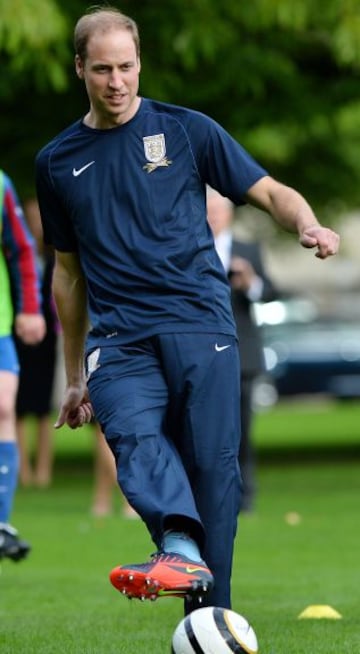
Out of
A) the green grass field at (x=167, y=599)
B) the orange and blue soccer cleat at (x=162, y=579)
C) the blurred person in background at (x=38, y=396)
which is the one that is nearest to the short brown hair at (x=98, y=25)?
the orange and blue soccer cleat at (x=162, y=579)

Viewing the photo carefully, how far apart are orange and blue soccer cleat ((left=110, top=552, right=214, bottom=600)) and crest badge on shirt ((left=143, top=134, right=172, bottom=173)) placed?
142 cm

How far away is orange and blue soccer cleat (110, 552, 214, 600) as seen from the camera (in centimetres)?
593

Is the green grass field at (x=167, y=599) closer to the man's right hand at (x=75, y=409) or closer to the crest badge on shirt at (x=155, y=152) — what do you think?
the man's right hand at (x=75, y=409)

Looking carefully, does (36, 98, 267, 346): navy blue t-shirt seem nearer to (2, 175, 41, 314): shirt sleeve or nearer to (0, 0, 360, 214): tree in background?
(2, 175, 41, 314): shirt sleeve

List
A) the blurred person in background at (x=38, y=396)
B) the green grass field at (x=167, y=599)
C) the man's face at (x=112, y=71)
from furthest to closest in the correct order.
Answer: the blurred person in background at (x=38, y=396), the green grass field at (x=167, y=599), the man's face at (x=112, y=71)

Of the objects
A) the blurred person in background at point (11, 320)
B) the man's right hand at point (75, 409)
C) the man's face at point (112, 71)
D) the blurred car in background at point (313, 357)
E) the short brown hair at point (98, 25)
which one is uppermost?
the short brown hair at point (98, 25)

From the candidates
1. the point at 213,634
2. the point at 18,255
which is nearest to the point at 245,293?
the point at 18,255

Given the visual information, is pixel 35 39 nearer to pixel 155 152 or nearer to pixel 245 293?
pixel 245 293

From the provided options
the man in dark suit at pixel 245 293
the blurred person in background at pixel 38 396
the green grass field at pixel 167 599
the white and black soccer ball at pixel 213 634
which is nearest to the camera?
the white and black soccer ball at pixel 213 634

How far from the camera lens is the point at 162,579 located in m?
5.93

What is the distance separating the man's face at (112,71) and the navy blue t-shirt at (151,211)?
0.11 metres

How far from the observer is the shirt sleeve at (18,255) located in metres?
10.5

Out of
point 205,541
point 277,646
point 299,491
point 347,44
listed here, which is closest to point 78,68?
point 205,541

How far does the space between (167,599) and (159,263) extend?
3.65 m
